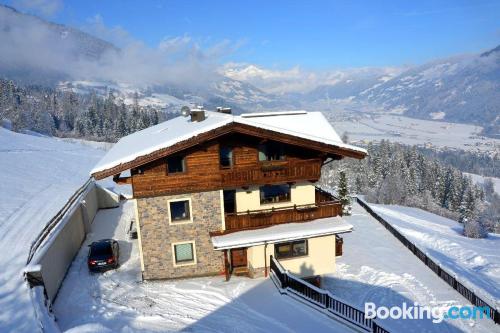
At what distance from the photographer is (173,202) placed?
19.4m

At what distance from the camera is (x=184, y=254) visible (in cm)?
1986

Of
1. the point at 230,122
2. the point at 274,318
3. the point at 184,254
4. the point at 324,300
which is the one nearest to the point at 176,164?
the point at 230,122

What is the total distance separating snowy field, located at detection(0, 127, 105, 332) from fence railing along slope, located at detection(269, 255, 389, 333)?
10.5 m

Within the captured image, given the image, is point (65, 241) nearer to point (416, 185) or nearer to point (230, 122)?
point (230, 122)

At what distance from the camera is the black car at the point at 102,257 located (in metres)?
19.5

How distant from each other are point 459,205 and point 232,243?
9004cm

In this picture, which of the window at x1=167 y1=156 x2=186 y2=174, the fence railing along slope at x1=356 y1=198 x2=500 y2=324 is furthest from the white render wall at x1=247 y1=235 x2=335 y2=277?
the fence railing along slope at x1=356 y1=198 x2=500 y2=324

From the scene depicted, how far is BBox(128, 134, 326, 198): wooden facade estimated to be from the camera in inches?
736

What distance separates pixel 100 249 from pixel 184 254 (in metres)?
4.59

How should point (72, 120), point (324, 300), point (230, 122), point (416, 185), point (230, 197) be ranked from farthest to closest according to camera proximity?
point (72, 120) < point (416, 185) < point (230, 197) < point (230, 122) < point (324, 300)

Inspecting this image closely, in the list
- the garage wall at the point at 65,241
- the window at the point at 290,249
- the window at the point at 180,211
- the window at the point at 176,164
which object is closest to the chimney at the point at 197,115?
Answer: the window at the point at 176,164

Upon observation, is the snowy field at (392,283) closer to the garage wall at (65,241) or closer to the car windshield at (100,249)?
the car windshield at (100,249)

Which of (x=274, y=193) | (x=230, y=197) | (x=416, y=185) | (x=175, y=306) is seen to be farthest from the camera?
(x=416, y=185)

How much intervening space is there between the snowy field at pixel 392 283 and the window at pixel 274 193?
570 cm
